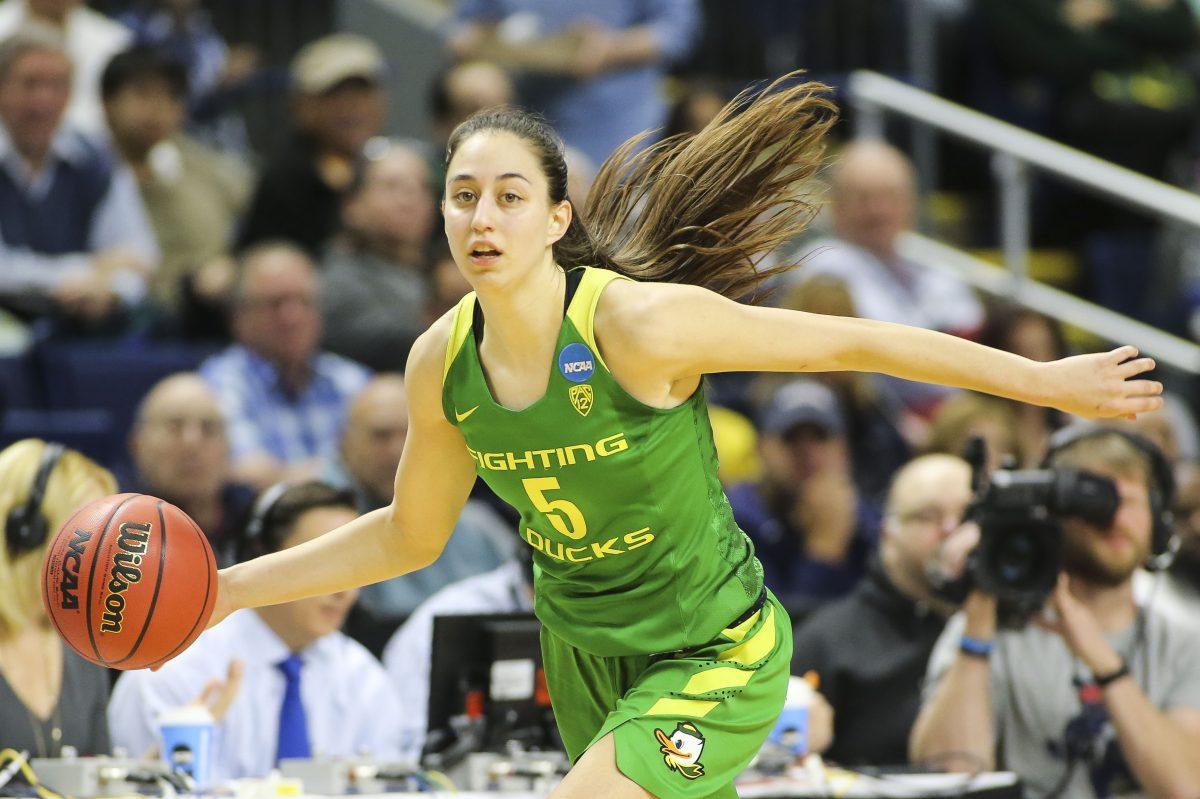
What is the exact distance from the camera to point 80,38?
356 inches

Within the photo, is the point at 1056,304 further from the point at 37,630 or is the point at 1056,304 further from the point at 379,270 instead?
the point at 37,630

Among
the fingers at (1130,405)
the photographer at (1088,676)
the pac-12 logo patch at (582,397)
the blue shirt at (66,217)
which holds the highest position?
the blue shirt at (66,217)

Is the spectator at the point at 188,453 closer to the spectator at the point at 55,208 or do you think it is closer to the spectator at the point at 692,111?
the spectator at the point at 55,208

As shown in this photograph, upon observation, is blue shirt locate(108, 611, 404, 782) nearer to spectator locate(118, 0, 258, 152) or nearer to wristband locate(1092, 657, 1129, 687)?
wristband locate(1092, 657, 1129, 687)

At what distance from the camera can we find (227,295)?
26.2ft

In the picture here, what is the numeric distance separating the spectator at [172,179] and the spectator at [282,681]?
2.78 meters

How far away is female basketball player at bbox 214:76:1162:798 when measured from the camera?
370 cm

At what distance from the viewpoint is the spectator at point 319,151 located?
8.40 meters

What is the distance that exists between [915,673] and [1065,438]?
3.17ft

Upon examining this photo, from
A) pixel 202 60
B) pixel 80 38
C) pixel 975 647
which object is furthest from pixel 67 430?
pixel 975 647

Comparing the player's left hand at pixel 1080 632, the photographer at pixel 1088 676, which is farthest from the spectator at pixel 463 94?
the player's left hand at pixel 1080 632

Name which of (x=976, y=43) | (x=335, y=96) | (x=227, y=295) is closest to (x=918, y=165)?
(x=976, y=43)

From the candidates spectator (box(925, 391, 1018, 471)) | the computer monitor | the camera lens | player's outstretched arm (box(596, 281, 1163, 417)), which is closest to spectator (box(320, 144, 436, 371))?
spectator (box(925, 391, 1018, 471))

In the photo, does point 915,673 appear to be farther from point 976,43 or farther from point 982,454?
point 976,43
